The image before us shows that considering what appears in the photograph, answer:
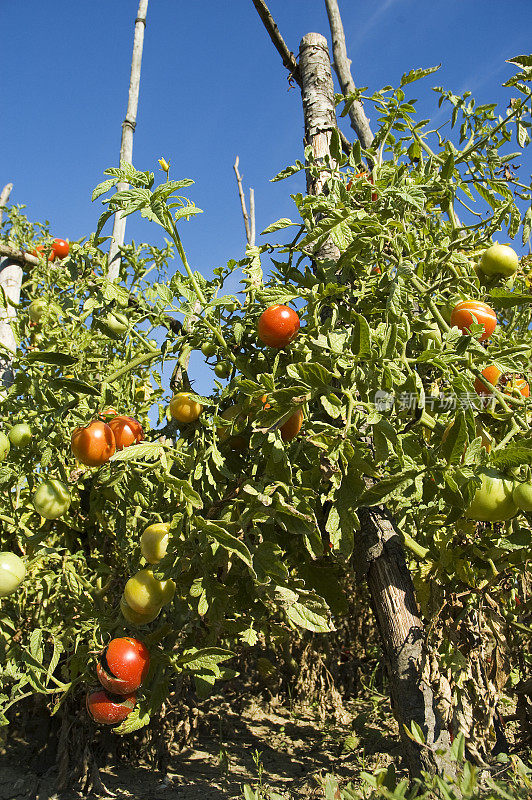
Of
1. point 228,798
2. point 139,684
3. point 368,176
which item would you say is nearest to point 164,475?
point 139,684

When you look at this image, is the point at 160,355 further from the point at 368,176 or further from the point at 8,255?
the point at 8,255

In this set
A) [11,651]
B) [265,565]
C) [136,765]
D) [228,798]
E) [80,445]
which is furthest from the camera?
[136,765]

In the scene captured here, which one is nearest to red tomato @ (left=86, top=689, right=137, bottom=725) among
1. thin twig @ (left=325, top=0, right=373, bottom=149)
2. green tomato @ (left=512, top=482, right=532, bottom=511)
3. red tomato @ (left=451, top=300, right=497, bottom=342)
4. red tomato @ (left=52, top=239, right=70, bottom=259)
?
green tomato @ (left=512, top=482, right=532, bottom=511)

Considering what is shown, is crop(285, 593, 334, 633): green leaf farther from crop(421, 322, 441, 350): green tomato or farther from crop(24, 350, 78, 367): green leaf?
crop(24, 350, 78, 367): green leaf

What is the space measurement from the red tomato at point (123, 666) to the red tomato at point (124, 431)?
1.48ft

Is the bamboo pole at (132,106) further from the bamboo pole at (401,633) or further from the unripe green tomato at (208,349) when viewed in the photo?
the bamboo pole at (401,633)

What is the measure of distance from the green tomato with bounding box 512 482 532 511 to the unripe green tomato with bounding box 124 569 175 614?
0.67 metres

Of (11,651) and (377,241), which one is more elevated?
(377,241)

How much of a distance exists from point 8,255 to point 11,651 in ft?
6.84

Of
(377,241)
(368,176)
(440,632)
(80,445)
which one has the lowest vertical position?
(440,632)

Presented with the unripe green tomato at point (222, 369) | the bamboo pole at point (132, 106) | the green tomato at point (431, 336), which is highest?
the bamboo pole at point (132, 106)

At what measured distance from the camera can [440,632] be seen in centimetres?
141

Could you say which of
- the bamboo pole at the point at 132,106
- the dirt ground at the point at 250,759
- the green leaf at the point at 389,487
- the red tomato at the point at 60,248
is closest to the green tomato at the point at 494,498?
the green leaf at the point at 389,487

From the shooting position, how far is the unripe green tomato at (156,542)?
114 centimetres
